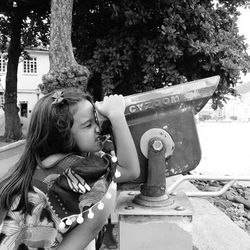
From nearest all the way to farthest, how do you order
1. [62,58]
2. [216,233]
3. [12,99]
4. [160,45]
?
[216,233] → [62,58] → [160,45] → [12,99]

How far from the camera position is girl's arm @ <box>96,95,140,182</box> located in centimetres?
121

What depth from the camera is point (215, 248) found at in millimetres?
2844

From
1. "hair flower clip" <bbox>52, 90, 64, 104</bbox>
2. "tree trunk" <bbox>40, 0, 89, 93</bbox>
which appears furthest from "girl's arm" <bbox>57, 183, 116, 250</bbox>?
"tree trunk" <bbox>40, 0, 89, 93</bbox>

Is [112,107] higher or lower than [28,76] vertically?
lower

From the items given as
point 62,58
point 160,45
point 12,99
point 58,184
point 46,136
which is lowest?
point 58,184

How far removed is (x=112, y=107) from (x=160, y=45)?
363 cm

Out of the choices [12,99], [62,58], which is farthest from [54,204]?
[12,99]

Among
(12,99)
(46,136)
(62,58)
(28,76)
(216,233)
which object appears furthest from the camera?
(28,76)

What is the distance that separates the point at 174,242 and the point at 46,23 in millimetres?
7235

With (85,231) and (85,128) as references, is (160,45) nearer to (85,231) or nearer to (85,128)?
(85,128)

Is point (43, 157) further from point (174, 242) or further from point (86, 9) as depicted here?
point (86, 9)

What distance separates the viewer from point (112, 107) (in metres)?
1.23

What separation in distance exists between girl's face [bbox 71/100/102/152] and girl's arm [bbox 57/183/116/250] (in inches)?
7.2

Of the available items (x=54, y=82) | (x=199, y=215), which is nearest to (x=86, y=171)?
(x=54, y=82)
